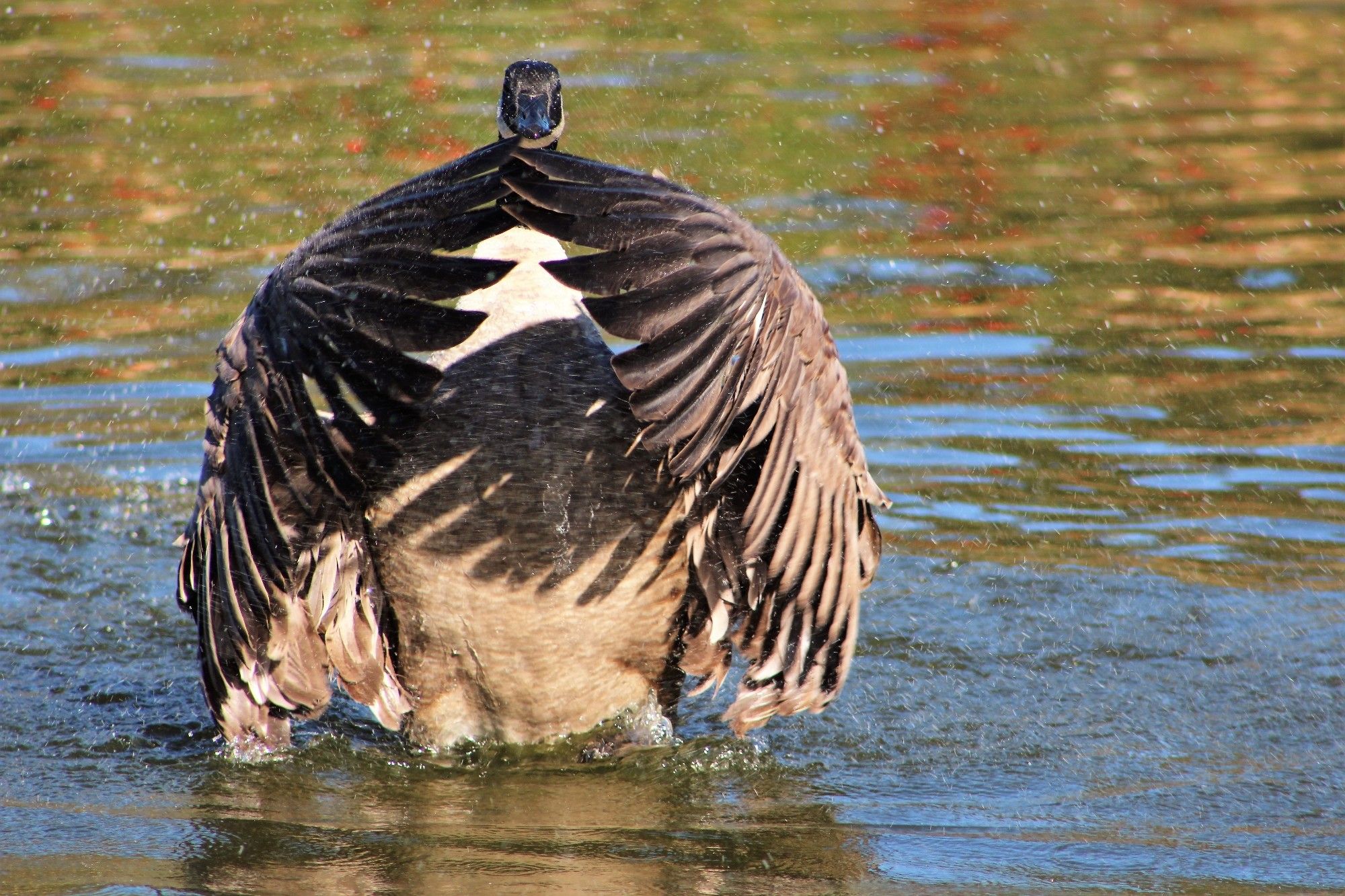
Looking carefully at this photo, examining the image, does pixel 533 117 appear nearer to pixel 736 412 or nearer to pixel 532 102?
pixel 532 102

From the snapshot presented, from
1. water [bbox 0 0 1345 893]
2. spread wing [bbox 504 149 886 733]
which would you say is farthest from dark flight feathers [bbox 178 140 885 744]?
water [bbox 0 0 1345 893]

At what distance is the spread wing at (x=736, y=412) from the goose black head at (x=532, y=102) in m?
0.79

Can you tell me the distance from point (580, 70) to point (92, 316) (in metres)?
5.59

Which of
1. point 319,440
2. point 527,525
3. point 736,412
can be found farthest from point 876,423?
point 319,440

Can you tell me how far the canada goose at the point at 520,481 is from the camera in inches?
150

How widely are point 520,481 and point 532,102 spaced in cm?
111

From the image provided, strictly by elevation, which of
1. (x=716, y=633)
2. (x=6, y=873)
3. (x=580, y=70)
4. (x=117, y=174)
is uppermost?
(x=580, y=70)

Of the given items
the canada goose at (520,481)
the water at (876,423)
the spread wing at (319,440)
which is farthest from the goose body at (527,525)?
the water at (876,423)

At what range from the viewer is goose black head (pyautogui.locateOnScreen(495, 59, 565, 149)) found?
15.2 ft

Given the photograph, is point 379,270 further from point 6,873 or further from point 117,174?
point 117,174

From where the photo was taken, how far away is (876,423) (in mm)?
7926

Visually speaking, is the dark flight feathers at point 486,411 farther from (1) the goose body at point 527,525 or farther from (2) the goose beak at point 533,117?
(2) the goose beak at point 533,117

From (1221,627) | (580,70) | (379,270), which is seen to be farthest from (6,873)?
(580,70)

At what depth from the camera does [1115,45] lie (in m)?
15.0
